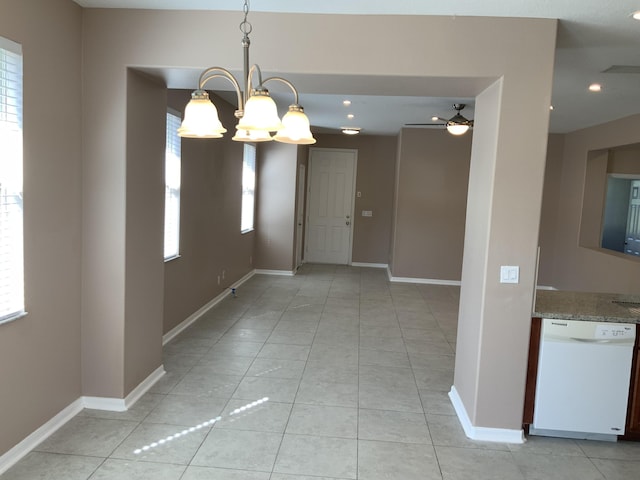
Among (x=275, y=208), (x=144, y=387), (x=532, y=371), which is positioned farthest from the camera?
(x=275, y=208)

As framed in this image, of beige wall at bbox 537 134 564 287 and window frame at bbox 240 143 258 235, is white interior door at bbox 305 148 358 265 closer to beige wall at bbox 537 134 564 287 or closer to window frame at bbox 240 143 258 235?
window frame at bbox 240 143 258 235

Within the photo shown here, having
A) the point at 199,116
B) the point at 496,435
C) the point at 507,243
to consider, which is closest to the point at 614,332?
the point at 507,243

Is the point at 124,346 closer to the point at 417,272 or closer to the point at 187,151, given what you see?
the point at 187,151

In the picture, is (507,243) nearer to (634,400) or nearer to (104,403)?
(634,400)

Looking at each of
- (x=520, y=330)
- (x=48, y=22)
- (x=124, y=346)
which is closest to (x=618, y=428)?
(x=520, y=330)

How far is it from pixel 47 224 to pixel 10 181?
387 mm

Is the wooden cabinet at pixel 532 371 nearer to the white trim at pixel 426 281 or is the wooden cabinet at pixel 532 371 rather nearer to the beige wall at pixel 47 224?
the beige wall at pixel 47 224

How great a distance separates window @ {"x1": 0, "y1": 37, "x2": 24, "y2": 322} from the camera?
7.90 feet

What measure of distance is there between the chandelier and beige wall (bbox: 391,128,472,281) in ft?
20.9

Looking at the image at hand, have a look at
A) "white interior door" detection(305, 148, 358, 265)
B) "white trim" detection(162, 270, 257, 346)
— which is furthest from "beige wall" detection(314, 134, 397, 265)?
"white trim" detection(162, 270, 257, 346)

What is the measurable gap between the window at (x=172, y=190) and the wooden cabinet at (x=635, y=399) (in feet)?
12.5

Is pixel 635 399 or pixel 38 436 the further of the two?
pixel 635 399

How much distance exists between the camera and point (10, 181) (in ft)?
8.08

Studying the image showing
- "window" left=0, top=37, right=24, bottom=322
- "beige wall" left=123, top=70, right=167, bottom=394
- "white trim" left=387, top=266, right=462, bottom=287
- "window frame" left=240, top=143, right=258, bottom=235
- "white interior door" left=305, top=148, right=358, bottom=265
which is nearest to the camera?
"window" left=0, top=37, right=24, bottom=322
